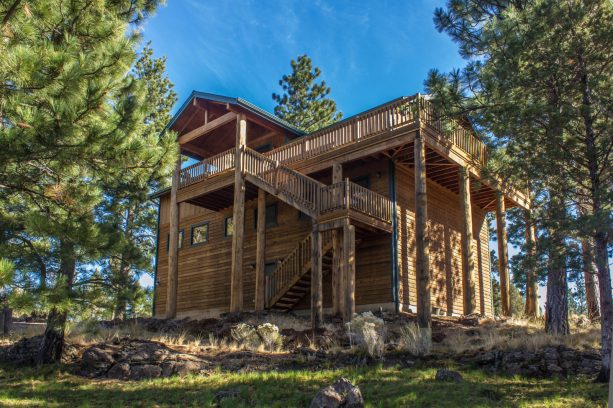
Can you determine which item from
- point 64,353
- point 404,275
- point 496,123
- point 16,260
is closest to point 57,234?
point 16,260

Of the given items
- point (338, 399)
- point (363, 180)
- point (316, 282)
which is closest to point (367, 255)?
point (363, 180)

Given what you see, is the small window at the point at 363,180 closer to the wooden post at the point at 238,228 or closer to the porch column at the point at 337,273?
the porch column at the point at 337,273

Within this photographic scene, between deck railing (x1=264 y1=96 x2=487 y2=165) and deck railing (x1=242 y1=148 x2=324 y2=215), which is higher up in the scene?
deck railing (x1=264 y1=96 x2=487 y2=165)

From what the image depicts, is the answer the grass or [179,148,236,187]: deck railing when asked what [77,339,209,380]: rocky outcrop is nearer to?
the grass

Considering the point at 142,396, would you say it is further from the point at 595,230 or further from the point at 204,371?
the point at 595,230

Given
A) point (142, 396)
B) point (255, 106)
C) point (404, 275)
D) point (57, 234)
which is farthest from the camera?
point (255, 106)

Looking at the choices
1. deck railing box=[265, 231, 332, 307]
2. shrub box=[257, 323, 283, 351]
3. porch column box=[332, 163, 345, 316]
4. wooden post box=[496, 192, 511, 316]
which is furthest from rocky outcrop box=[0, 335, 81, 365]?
wooden post box=[496, 192, 511, 316]

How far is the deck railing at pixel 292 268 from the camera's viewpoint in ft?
62.8

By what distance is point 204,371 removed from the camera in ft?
38.3

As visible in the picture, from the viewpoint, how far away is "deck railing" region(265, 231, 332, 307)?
1916 centimetres

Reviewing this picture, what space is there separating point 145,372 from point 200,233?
15.0 m

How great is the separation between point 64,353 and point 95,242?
5.05 m

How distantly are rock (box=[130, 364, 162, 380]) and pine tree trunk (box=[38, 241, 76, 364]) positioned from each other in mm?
1698

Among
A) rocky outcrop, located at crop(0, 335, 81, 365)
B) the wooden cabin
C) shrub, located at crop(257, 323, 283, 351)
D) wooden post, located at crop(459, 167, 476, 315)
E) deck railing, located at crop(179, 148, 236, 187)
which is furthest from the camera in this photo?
deck railing, located at crop(179, 148, 236, 187)
